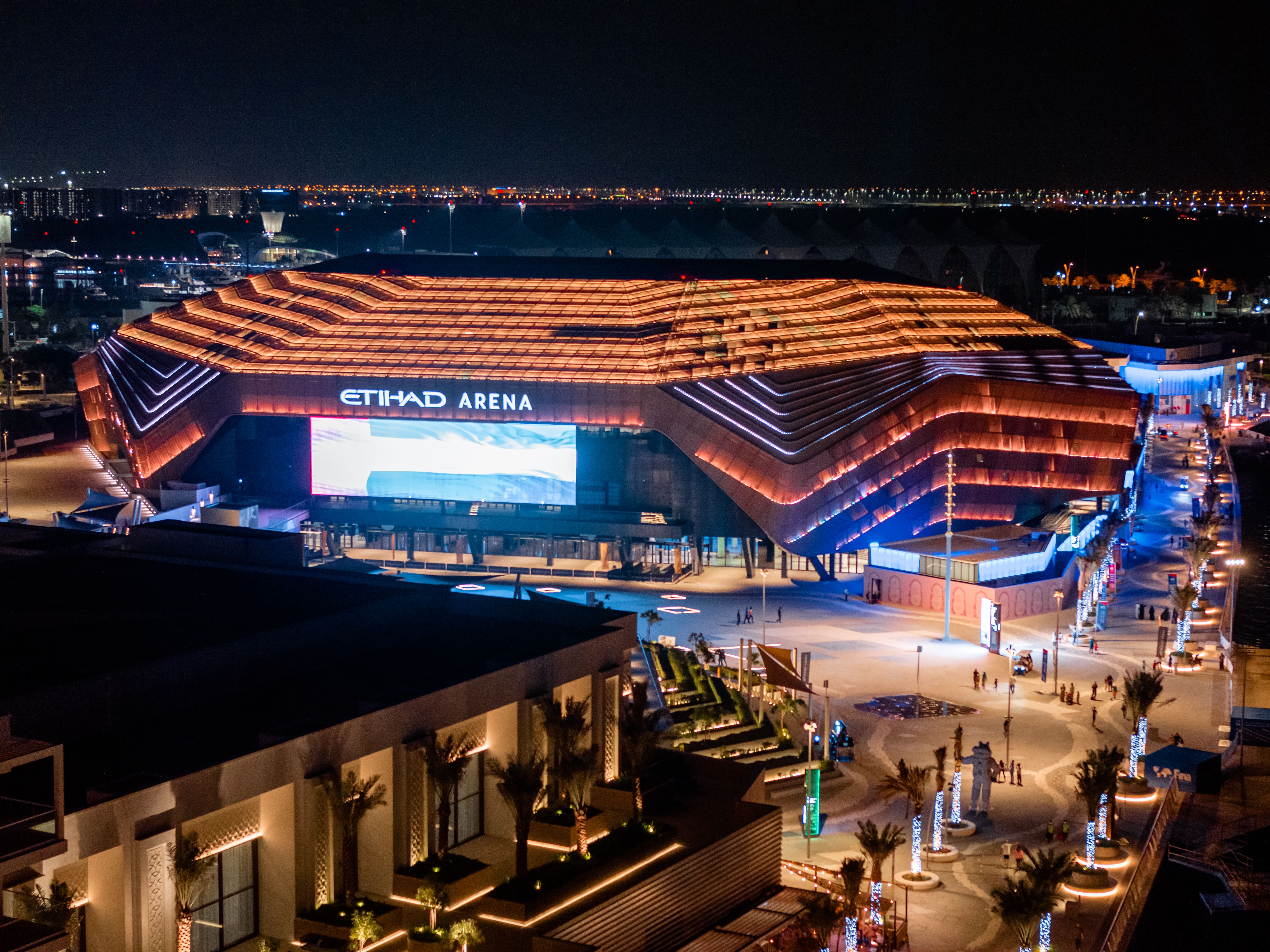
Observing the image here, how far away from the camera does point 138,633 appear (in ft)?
111

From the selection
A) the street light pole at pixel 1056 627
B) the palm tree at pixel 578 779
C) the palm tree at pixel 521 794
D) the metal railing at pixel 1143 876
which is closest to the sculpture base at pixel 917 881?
the metal railing at pixel 1143 876

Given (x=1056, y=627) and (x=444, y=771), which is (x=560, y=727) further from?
(x=1056, y=627)

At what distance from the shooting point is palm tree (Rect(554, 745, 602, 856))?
33.3 meters

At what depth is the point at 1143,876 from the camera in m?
37.8

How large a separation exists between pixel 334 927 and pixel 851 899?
→ 34.4 feet

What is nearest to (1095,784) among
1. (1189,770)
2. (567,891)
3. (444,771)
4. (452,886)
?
(1189,770)

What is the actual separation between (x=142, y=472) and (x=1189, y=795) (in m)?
53.8

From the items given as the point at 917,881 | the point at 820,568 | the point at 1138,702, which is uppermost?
the point at 820,568

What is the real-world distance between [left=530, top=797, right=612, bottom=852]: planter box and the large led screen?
140ft

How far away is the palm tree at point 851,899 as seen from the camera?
1260 inches

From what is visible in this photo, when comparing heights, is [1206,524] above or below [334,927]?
above

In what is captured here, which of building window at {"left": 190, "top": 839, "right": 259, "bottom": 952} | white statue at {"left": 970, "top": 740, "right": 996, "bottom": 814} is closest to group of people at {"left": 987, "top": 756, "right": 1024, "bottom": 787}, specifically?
white statue at {"left": 970, "top": 740, "right": 996, "bottom": 814}

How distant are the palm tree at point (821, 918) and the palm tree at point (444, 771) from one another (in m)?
7.29

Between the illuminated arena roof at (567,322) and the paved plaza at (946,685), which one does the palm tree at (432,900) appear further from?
the illuminated arena roof at (567,322)
